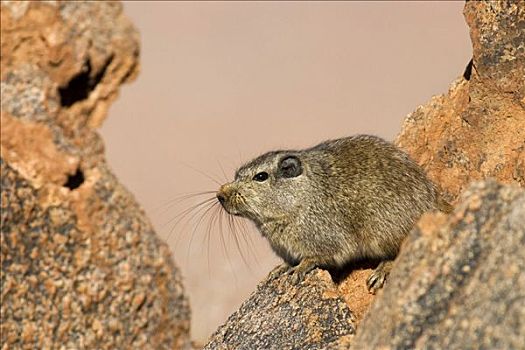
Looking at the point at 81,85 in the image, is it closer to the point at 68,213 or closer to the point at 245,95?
the point at 68,213

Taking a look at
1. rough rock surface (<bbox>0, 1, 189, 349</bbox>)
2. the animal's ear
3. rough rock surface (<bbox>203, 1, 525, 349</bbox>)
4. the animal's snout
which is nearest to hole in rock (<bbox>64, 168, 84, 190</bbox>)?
rough rock surface (<bbox>0, 1, 189, 349</bbox>)

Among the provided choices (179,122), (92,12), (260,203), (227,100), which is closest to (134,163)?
(179,122)

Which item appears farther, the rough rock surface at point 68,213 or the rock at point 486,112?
the rock at point 486,112

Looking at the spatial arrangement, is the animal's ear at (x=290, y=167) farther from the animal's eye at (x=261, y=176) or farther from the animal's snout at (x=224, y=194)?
the animal's snout at (x=224, y=194)

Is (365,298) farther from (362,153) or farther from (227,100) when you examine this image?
(227,100)

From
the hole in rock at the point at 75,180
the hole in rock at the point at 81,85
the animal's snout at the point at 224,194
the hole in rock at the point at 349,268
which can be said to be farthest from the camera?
the animal's snout at the point at 224,194

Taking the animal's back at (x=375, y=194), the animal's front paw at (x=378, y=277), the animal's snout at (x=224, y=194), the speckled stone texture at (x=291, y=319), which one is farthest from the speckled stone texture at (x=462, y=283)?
the animal's snout at (x=224, y=194)

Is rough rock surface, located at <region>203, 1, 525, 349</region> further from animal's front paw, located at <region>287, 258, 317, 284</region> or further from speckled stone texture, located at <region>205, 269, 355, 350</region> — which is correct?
animal's front paw, located at <region>287, 258, 317, 284</region>

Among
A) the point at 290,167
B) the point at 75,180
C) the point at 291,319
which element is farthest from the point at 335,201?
the point at 75,180
